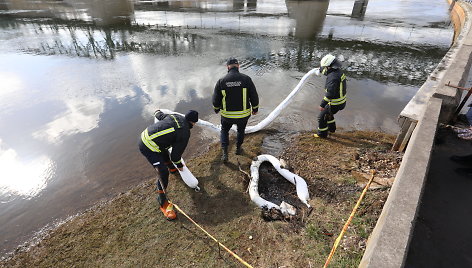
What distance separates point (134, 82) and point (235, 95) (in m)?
5.60

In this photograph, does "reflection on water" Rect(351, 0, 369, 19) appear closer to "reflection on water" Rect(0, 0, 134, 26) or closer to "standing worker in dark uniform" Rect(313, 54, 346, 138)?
"reflection on water" Rect(0, 0, 134, 26)

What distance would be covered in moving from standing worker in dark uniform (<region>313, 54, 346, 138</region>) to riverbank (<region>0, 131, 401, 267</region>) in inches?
41.1

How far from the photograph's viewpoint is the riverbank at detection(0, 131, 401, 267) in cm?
312

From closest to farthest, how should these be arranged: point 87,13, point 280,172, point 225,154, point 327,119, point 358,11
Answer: point 280,172 → point 225,154 → point 327,119 → point 87,13 → point 358,11

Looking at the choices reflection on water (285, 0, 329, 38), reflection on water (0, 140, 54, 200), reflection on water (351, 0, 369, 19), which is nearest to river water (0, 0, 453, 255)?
reflection on water (0, 140, 54, 200)

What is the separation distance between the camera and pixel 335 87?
16.5 feet

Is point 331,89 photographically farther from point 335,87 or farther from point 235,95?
point 235,95

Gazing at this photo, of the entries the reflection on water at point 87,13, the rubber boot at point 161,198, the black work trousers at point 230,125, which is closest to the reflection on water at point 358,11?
the reflection on water at point 87,13

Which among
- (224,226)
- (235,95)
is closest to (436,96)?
(235,95)

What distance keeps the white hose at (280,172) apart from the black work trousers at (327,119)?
1.66m

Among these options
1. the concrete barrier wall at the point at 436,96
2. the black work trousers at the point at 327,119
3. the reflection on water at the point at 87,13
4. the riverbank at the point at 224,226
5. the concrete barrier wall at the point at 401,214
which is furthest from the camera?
the reflection on water at the point at 87,13

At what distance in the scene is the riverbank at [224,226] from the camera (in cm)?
312

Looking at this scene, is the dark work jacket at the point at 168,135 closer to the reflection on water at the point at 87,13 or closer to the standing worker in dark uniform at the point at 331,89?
the standing worker in dark uniform at the point at 331,89

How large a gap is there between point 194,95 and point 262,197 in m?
4.75
